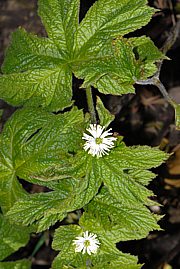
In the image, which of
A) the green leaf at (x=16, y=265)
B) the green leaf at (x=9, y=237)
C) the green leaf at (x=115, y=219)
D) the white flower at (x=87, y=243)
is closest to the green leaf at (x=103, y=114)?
the green leaf at (x=115, y=219)

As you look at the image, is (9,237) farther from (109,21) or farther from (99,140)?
(109,21)

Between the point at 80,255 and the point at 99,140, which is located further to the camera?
the point at 80,255

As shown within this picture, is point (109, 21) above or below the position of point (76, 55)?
above

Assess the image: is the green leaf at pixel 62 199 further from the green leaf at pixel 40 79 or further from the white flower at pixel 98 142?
the green leaf at pixel 40 79

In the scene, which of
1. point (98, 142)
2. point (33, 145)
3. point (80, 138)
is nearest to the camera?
point (98, 142)

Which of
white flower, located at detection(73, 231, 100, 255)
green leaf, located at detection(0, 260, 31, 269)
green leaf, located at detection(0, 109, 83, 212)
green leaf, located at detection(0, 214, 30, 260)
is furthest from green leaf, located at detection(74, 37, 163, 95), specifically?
green leaf, located at detection(0, 260, 31, 269)

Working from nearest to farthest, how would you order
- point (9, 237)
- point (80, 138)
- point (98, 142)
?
point (98, 142) < point (80, 138) < point (9, 237)

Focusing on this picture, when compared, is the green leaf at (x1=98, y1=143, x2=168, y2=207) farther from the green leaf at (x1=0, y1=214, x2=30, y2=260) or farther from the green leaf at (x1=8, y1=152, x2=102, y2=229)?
the green leaf at (x1=0, y1=214, x2=30, y2=260)

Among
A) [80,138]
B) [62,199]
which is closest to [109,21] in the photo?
[80,138]
